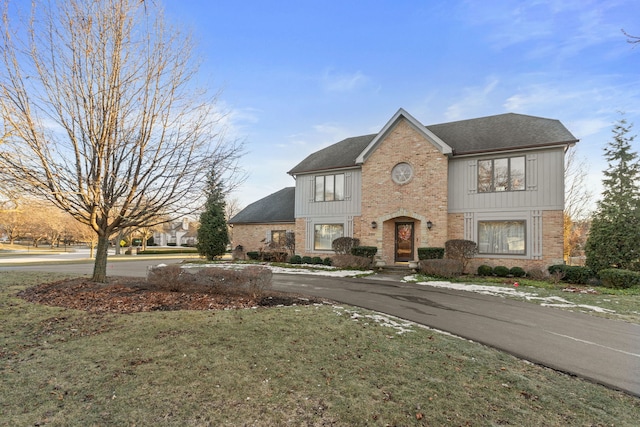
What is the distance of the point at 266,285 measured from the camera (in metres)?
8.31

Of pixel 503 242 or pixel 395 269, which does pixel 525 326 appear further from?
pixel 395 269

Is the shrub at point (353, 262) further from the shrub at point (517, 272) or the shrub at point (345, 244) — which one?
the shrub at point (517, 272)

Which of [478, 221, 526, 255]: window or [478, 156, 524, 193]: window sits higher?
[478, 156, 524, 193]: window

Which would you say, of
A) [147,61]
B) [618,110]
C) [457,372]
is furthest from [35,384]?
[618,110]

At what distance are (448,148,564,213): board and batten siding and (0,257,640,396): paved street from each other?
677cm

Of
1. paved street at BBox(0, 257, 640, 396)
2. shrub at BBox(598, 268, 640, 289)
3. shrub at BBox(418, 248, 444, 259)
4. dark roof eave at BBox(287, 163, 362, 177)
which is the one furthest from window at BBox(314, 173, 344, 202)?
shrub at BBox(598, 268, 640, 289)

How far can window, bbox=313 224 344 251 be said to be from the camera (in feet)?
65.9

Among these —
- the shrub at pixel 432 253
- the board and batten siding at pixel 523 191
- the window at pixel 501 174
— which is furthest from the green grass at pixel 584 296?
the window at pixel 501 174

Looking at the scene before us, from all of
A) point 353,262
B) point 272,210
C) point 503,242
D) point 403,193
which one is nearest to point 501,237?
point 503,242

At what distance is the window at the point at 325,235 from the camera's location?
2008 centimetres

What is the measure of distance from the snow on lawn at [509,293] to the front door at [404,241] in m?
4.00

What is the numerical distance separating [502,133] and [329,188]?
1001 centimetres

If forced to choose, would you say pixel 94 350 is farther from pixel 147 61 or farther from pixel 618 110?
pixel 618 110

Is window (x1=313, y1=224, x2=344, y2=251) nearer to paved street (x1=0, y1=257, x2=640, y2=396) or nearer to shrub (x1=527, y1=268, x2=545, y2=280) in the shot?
paved street (x1=0, y1=257, x2=640, y2=396)
